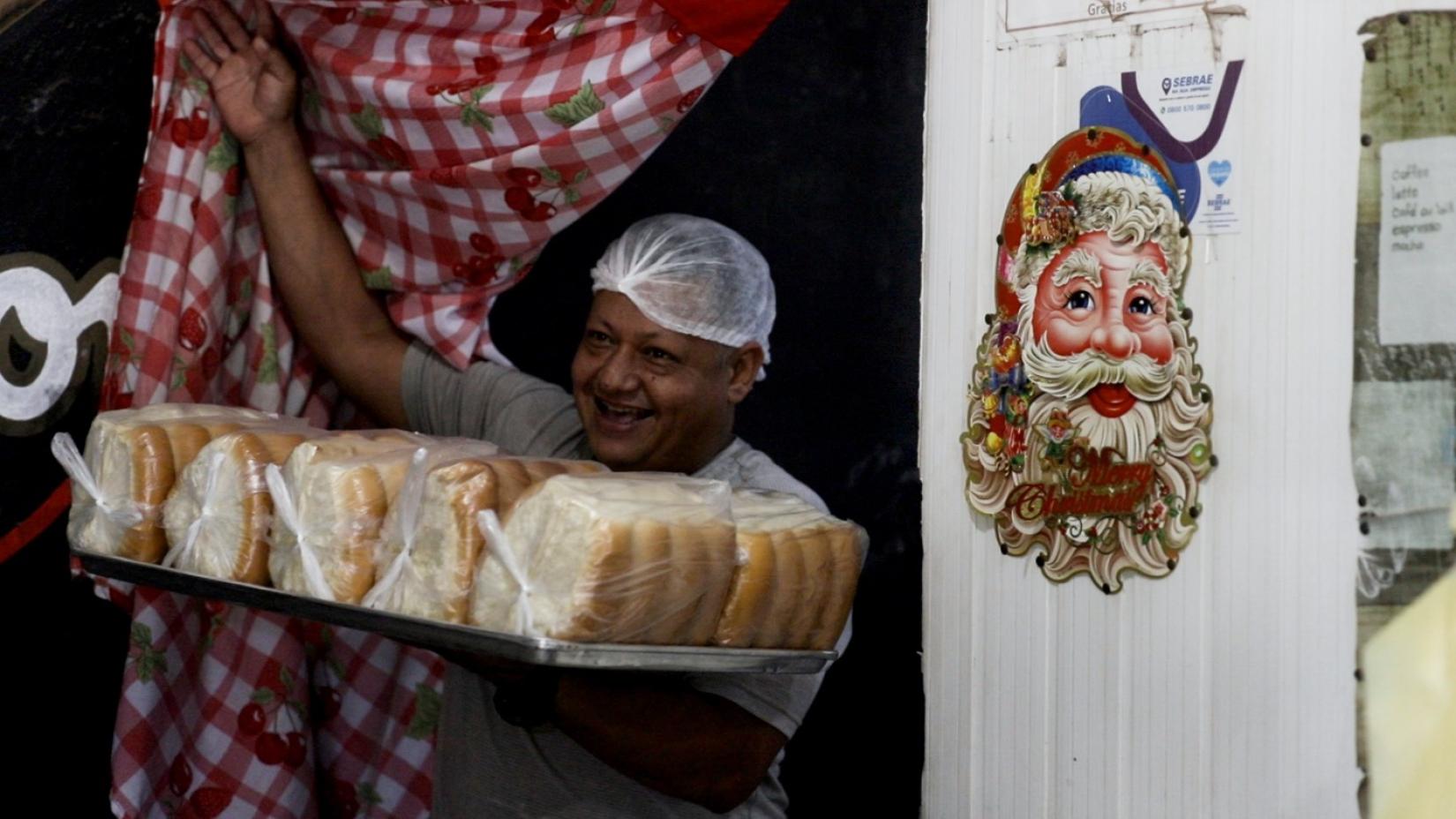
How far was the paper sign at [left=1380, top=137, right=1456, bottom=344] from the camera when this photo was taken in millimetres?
1944

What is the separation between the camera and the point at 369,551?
192 centimetres

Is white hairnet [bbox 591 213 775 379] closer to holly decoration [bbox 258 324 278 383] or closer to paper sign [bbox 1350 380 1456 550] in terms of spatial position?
holly decoration [bbox 258 324 278 383]

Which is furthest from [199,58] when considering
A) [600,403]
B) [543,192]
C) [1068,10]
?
[1068,10]

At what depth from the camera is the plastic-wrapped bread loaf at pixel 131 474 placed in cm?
213

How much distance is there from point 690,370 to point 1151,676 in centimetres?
86

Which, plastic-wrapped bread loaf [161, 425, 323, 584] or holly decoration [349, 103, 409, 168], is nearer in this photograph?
plastic-wrapped bread loaf [161, 425, 323, 584]

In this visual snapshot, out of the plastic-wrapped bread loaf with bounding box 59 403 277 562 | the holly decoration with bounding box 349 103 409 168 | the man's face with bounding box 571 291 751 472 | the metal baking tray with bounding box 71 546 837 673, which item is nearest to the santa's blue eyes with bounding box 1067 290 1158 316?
the man's face with bounding box 571 291 751 472

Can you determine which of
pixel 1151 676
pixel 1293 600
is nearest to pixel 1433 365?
pixel 1293 600

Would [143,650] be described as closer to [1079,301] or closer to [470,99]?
[470,99]

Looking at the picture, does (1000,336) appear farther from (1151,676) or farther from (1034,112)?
(1151,676)

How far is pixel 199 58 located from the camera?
7.95 ft

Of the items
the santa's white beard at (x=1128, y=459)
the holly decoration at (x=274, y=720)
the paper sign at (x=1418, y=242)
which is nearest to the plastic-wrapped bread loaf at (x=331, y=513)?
the holly decoration at (x=274, y=720)

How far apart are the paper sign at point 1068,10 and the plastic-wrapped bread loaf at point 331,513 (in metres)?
1.11

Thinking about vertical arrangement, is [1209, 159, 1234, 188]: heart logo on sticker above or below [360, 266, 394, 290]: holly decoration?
above
